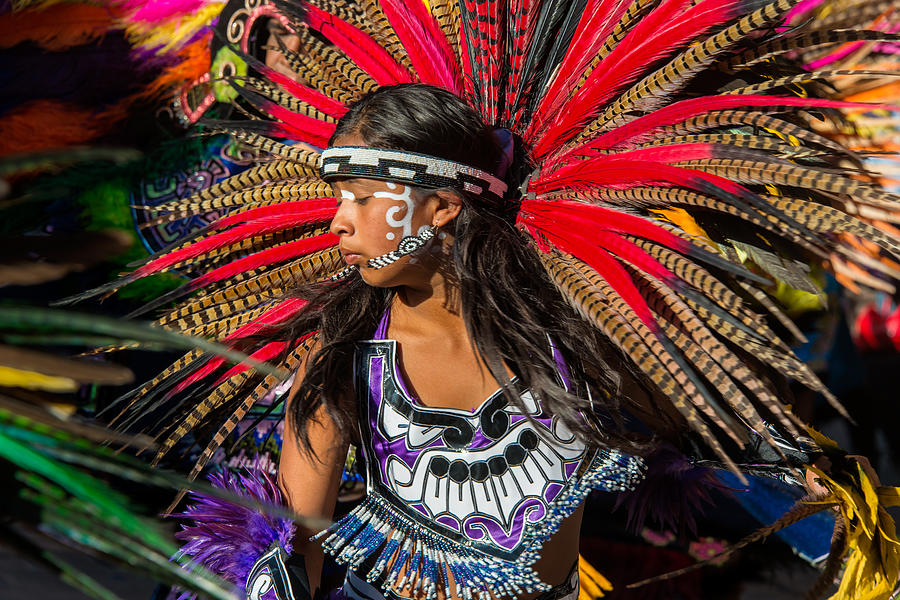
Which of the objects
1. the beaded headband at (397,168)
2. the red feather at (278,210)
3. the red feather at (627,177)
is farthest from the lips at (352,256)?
the red feather at (627,177)

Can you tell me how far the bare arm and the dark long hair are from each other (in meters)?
0.02

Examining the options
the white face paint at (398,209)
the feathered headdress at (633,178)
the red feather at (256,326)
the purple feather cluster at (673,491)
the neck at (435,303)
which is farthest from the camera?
the purple feather cluster at (673,491)

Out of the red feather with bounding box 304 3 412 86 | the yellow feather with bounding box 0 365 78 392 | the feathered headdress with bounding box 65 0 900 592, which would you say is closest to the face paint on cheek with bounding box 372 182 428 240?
the feathered headdress with bounding box 65 0 900 592

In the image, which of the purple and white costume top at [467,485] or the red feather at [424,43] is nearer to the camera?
the purple and white costume top at [467,485]

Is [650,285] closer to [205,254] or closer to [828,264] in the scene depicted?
[828,264]

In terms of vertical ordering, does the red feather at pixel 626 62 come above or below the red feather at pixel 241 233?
above

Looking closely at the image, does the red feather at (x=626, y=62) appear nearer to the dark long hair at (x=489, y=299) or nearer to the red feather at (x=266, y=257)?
the dark long hair at (x=489, y=299)

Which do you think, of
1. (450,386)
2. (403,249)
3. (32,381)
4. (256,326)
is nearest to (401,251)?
(403,249)

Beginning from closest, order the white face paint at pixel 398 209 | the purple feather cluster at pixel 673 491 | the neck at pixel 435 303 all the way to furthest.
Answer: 1. the white face paint at pixel 398 209
2. the neck at pixel 435 303
3. the purple feather cluster at pixel 673 491

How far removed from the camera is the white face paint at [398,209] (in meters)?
1.43

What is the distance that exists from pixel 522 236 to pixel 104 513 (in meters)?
0.99

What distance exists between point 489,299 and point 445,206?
183mm

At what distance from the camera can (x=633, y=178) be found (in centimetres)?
143

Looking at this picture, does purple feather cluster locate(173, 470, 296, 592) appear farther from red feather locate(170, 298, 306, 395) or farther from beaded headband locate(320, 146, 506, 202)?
beaded headband locate(320, 146, 506, 202)
